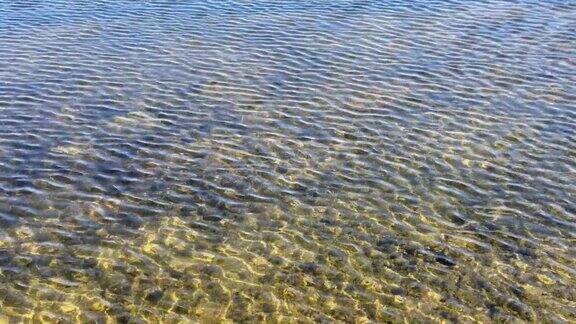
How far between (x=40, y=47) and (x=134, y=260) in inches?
874

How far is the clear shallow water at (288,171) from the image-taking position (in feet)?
63.7

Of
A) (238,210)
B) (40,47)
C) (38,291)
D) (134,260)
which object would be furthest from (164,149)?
(40,47)

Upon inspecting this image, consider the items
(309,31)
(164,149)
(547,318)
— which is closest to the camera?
(547,318)

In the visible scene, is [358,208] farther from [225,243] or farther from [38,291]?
[38,291]

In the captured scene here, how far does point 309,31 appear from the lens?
41031mm

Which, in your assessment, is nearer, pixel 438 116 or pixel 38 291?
pixel 38 291

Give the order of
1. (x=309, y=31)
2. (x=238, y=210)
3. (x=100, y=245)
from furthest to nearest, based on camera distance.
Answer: (x=309, y=31) < (x=238, y=210) < (x=100, y=245)

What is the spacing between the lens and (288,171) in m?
25.7

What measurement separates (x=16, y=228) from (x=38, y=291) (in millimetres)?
3769

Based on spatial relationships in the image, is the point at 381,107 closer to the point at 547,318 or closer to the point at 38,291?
the point at 547,318

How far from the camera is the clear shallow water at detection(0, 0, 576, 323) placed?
19422 millimetres

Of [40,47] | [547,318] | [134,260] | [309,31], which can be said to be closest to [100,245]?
[134,260]

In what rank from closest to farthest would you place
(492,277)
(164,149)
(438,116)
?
(492,277) → (164,149) → (438,116)

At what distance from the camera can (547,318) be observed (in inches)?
728
